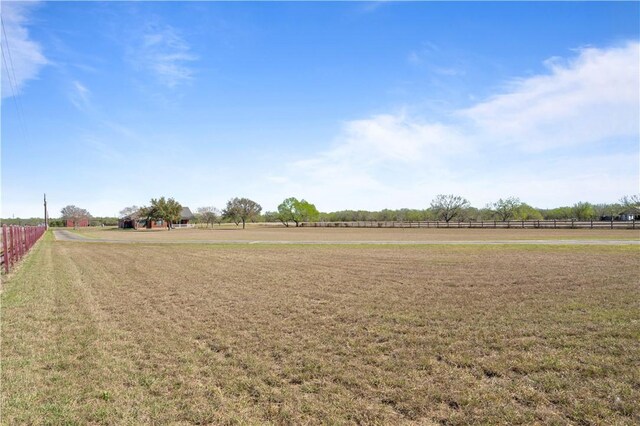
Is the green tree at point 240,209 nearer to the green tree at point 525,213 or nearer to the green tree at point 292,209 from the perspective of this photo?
the green tree at point 292,209

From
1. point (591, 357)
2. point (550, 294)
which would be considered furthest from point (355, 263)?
point (591, 357)

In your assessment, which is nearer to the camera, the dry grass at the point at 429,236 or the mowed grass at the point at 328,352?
the mowed grass at the point at 328,352

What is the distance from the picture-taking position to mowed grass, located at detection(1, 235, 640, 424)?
186 inches

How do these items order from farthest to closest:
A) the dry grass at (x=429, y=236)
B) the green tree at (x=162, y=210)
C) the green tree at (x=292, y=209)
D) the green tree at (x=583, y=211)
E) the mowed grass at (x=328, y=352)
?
the green tree at (x=292, y=209)
the green tree at (x=583, y=211)
the green tree at (x=162, y=210)
the dry grass at (x=429, y=236)
the mowed grass at (x=328, y=352)

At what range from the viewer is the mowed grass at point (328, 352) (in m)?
4.72

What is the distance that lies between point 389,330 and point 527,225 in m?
67.7

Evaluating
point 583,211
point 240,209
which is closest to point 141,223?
point 240,209

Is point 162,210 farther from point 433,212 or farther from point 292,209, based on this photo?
point 433,212

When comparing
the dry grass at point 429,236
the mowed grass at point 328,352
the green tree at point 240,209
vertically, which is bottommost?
the mowed grass at point 328,352

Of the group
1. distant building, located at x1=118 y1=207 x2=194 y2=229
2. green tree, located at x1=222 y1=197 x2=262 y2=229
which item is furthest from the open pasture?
green tree, located at x1=222 y1=197 x2=262 y2=229

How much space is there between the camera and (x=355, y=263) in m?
19.0

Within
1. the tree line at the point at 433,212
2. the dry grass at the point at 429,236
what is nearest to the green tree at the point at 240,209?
the tree line at the point at 433,212

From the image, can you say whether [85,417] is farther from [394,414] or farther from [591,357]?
[591,357]

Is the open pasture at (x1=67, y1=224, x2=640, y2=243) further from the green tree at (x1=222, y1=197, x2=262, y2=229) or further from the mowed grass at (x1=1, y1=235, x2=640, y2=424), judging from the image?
the green tree at (x1=222, y1=197, x2=262, y2=229)
